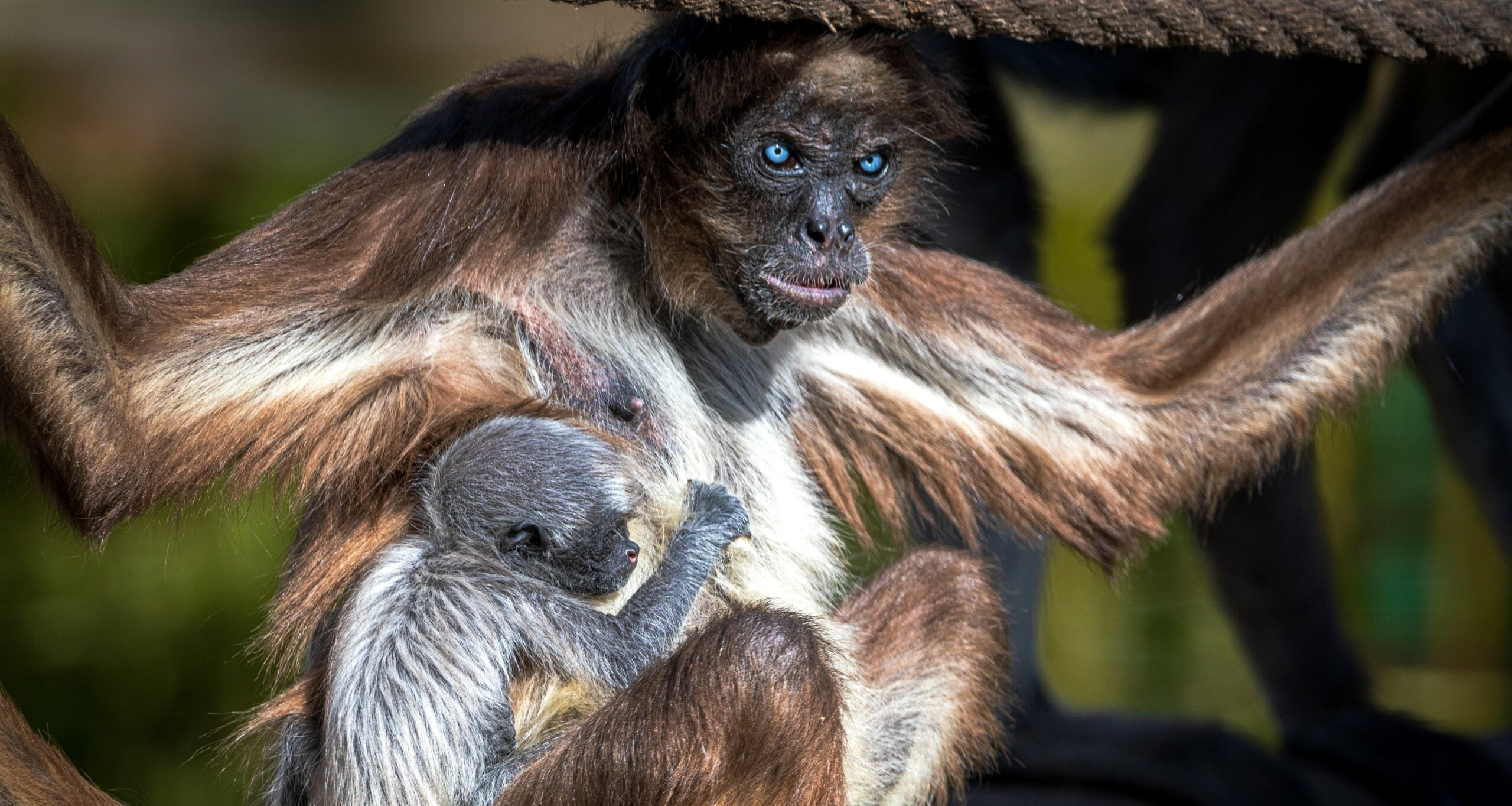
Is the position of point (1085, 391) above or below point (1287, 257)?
below

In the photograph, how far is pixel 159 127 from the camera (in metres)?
7.79

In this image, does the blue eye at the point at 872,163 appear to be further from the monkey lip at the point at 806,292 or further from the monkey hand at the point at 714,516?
the monkey hand at the point at 714,516

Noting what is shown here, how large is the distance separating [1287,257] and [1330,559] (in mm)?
2158

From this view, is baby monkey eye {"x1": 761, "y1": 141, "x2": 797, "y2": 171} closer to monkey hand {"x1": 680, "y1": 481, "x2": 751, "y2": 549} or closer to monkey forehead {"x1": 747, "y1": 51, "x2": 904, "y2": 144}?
monkey forehead {"x1": 747, "y1": 51, "x2": 904, "y2": 144}

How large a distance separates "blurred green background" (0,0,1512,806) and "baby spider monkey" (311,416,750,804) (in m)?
3.20

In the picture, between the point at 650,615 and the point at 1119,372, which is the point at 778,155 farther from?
the point at 1119,372

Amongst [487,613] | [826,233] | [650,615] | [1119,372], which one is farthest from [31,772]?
[1119,372]

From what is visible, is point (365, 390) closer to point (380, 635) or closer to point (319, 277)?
point (319, 277)

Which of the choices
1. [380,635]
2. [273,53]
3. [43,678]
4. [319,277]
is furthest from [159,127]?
[380,635]

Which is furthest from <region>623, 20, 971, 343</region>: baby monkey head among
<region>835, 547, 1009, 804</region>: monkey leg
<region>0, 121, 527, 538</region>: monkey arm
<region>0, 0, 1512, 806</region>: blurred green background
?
<region>0, 0, 1512, 806</region>: blurred green background

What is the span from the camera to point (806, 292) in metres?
3.63

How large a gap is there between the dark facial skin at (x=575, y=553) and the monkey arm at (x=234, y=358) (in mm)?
350

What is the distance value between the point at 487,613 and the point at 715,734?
612 mm

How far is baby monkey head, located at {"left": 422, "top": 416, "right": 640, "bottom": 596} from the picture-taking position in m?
3.44
